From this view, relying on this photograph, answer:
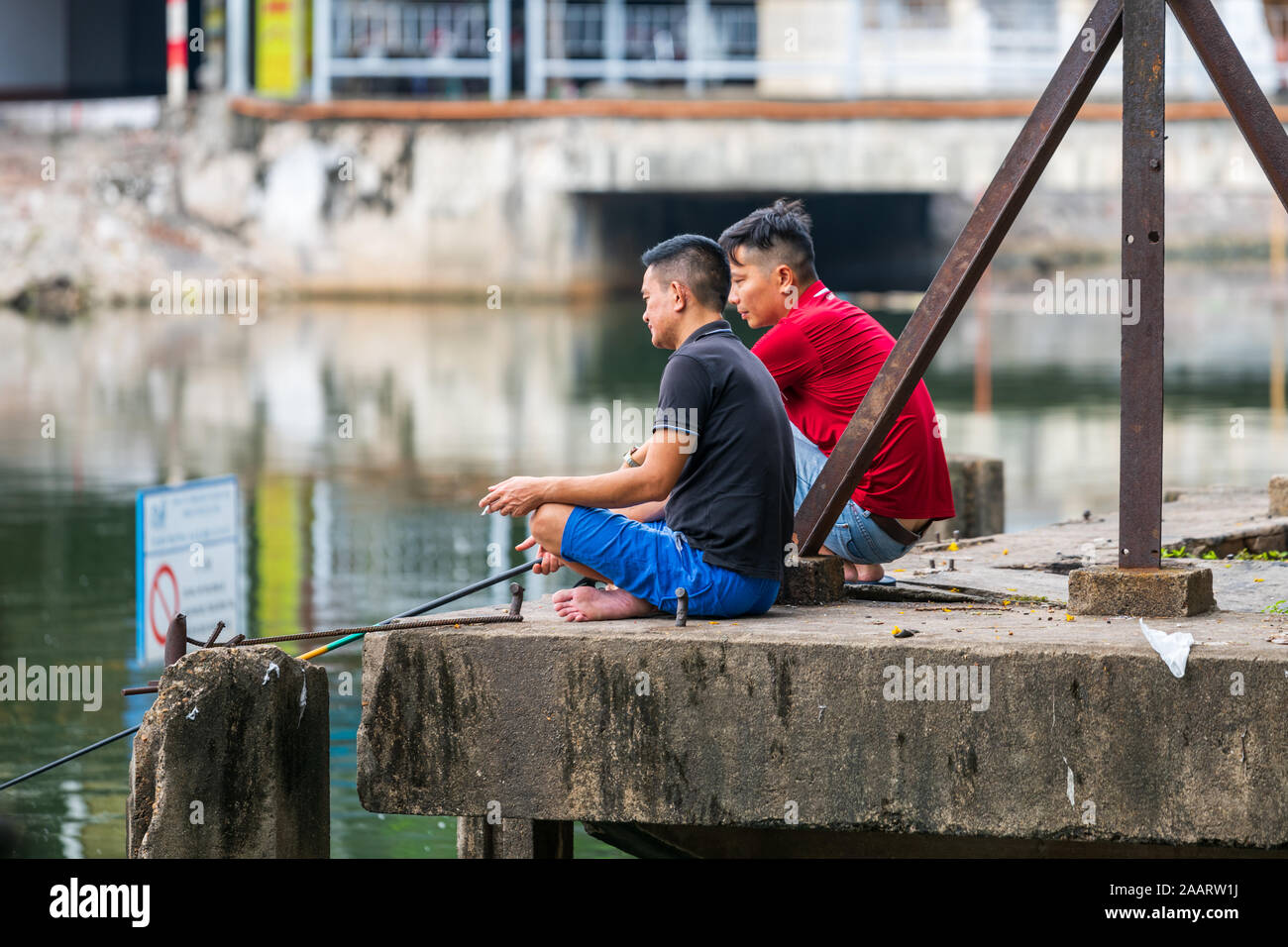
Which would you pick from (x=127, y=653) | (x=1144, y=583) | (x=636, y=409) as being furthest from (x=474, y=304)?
(x=1144, y=583)

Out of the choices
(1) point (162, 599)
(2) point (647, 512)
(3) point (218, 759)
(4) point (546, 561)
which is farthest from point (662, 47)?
(3) point (218, 759)

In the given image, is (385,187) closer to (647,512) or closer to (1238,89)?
(647,512)

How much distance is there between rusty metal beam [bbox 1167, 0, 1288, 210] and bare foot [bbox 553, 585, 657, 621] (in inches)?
91.2

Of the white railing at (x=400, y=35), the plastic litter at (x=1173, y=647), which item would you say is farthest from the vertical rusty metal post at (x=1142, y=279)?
the white railing at (x=400, y=35)

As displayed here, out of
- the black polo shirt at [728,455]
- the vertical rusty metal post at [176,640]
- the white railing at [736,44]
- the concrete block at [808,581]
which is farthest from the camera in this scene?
the white railing at [736,44]

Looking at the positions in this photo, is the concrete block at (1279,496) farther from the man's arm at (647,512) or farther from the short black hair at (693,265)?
the short black hair at (693,265)

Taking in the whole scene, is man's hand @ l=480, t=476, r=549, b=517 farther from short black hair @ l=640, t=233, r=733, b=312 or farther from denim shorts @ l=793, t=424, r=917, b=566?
denim shorts @ l=793, t=424, r=917, b=566

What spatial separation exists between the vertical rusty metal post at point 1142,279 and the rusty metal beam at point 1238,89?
0.51 ft

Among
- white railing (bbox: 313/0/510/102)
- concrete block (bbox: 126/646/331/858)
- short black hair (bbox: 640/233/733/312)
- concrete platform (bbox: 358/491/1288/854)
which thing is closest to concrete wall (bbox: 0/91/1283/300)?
white railing (bbox: 313/0/510/102)

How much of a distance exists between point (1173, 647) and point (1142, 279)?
1.20m

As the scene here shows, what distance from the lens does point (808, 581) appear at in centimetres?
641

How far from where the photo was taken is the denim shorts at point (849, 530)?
22.5 ft

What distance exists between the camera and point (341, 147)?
→ 37.3m

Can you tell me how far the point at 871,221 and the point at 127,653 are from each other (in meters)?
39.2
